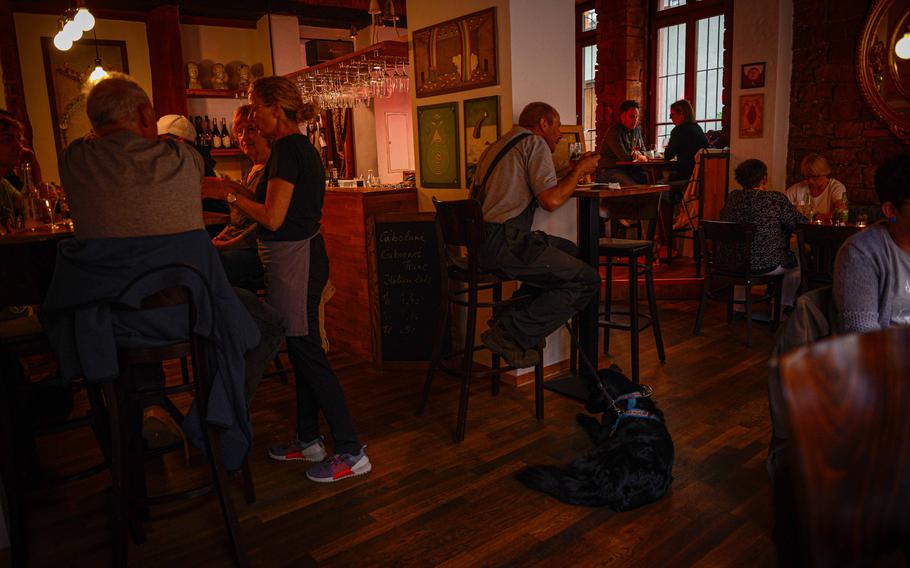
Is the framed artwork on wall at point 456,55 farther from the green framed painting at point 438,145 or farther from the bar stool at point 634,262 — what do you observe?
the bar stool at point 634,262

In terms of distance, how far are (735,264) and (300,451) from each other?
10.2 ft

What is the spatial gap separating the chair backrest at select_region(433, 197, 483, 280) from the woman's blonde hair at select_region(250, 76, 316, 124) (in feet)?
2.51

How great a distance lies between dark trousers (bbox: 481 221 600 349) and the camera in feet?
10.0

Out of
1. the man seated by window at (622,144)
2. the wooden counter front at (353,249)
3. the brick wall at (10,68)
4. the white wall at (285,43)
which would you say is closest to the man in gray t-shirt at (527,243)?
the wooden counter front at (353,249)

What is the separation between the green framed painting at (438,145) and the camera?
3.98 m

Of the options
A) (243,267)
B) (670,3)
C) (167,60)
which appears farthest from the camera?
(670,3)

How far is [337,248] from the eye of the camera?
4336mm

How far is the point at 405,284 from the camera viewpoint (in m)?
3.98

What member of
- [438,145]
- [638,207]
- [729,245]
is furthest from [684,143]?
[438,145]

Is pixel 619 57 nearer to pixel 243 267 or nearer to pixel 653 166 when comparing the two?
pixel 653 166

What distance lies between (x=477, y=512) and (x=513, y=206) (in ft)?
→ 4.48

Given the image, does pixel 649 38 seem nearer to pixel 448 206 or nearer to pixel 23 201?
pixel 448 206

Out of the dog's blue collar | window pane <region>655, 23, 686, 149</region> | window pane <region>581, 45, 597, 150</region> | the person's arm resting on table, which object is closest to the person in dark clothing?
window pane <region>655, 23, 686, 149</region>

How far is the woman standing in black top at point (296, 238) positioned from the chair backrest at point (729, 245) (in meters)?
2.78
